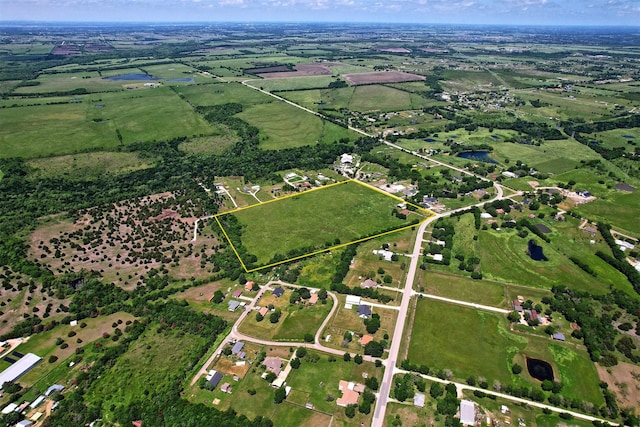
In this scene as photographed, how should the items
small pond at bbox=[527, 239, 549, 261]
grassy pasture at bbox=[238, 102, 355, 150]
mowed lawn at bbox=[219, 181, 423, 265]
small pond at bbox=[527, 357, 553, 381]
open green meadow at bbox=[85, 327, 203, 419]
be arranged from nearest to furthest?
open green meadow at bbox=[85, 327, 203, 419] → small pond at bbox=[527, 357, 553, 381] → small pond at bbox=[527, 239, 549, 261] → mowed lawn at bbox=[219, 181, 423, 265] → grassy pasture at bbox=[238, 102, 355, 150]

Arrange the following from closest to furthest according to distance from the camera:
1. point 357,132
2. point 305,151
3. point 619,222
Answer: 1. point 619,222
2. point 305,151
3. point 357,132

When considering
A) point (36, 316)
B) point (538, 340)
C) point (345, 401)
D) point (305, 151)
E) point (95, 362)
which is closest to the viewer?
point (345, 401)

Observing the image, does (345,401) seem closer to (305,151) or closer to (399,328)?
(399,328)

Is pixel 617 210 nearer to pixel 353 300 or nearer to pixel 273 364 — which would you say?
pixel 353 300

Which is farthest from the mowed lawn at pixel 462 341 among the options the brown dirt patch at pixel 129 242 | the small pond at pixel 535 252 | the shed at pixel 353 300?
the brown dirt patch at pixel 129 242

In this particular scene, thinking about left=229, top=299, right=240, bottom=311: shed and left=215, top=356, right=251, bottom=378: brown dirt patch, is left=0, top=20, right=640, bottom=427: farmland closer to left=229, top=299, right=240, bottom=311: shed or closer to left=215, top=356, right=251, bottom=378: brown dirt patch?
left=215, top=356, right=251, bottom=378: brown dirt patch

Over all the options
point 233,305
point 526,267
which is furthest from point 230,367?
point 526,267

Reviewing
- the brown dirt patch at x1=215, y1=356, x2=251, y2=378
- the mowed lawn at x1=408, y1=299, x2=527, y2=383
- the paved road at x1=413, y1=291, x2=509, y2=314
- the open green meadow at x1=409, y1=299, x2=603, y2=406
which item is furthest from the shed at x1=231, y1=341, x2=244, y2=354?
the paved road at x1=413, y1=291, x2=509, y2=314

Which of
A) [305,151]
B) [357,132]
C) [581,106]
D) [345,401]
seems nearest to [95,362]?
[345,401]
